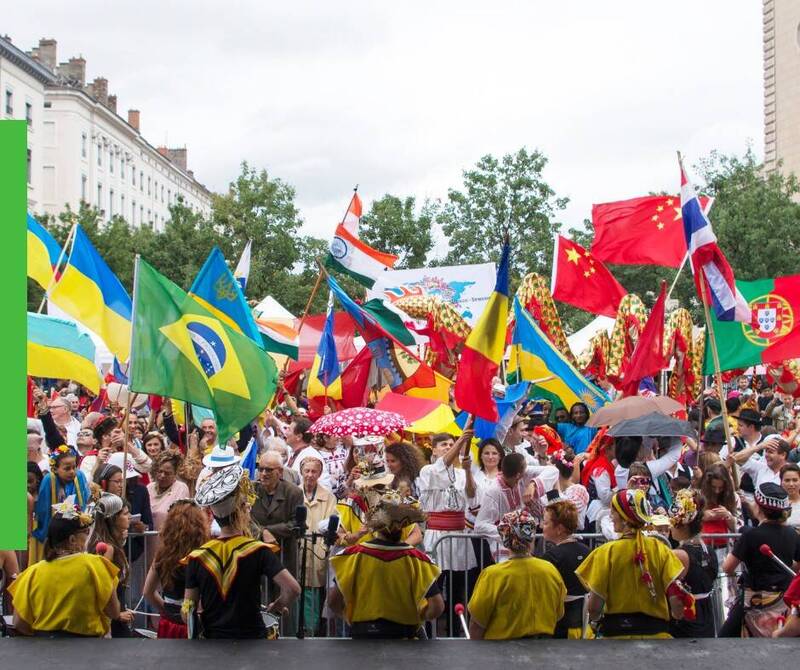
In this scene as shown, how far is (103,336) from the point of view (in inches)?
430

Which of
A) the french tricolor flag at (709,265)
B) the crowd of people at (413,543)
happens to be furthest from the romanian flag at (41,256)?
the french tricolor flag at (709,265)

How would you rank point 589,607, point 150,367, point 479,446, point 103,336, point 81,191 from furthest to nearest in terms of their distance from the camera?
point 81,191, point 103,336, point 479,446, point 150,367, point 589,607

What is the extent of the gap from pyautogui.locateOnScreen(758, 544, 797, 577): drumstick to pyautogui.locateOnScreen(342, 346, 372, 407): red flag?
7265 millimetres

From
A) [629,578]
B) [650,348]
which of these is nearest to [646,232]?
[650,348]

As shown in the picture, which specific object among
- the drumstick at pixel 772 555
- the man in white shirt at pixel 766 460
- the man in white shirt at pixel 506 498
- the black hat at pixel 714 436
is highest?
the black hat at pixel 714 436

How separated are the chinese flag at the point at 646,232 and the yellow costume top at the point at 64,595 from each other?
945 centimetres

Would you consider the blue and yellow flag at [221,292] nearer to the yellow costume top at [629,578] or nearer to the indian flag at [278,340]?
the indian flag at [278,340]

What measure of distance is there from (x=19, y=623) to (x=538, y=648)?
249 cm

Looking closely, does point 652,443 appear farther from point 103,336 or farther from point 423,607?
point 103,336

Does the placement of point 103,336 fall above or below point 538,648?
above

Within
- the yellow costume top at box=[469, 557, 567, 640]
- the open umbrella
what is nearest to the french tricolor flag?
the open umbrella

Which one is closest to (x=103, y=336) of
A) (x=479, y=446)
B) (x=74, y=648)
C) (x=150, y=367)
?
(x=150, y=367)

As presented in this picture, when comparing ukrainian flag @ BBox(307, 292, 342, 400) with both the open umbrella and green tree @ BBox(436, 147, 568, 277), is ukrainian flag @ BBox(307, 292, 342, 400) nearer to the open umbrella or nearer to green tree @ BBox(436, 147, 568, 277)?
the open umbrella

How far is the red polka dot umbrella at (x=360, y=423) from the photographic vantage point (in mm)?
9039
